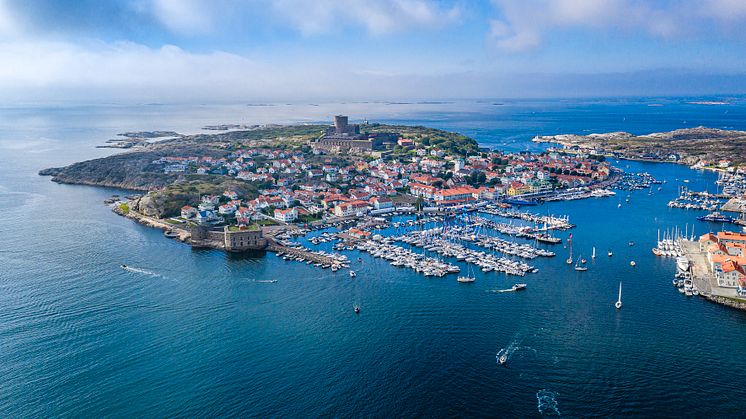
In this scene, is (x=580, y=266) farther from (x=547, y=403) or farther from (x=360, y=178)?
(x=360, y=178)

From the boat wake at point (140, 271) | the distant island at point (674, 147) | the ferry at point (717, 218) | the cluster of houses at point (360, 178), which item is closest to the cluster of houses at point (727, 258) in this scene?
the ferry at point (717, 218)

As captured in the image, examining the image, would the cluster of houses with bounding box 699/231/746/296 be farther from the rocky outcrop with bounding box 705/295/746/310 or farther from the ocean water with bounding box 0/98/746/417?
the ocean water with bounding box 0/98/746/417

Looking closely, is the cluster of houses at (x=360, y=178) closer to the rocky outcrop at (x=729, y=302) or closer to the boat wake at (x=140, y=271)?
the boat wake at (x=140, y=271)

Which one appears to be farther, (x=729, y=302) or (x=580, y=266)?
(x=580, y=266)

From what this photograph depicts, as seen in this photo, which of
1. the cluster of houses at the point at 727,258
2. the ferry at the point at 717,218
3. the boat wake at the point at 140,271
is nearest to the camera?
the cluster of houses at the point at 727,258

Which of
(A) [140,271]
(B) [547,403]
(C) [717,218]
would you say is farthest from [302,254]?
(C) [717,218]
